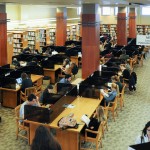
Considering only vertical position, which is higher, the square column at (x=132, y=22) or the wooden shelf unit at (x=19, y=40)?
the square column at (x=132, y=22)

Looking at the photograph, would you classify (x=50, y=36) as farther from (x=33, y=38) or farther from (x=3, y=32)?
(x=3, y=32)

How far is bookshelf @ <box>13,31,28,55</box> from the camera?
58.7 feet

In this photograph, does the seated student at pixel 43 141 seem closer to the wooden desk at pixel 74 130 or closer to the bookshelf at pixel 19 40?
the wooden desk at pixel 74 130

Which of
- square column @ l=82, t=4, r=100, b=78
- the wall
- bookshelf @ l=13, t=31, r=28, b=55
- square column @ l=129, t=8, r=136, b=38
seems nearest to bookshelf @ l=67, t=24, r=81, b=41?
the wall

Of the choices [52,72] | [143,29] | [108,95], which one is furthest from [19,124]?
[143,29]

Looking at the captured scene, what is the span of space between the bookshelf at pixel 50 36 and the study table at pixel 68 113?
1296cm

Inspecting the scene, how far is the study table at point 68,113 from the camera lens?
6496mm

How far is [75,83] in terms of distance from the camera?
10664mm

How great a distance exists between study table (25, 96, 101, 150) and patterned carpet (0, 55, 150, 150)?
2.62ft

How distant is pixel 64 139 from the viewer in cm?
656

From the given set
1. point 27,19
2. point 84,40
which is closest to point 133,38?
point 27,19

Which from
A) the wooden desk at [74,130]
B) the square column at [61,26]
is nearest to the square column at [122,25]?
the square column at [61,26]

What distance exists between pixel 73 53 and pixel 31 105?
9.75 metres

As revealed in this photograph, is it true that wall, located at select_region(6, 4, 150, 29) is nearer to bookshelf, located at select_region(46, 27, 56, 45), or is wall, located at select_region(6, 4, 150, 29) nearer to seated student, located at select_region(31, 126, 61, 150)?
bookshelf, located at select_region(46, 27, 56, 45)
